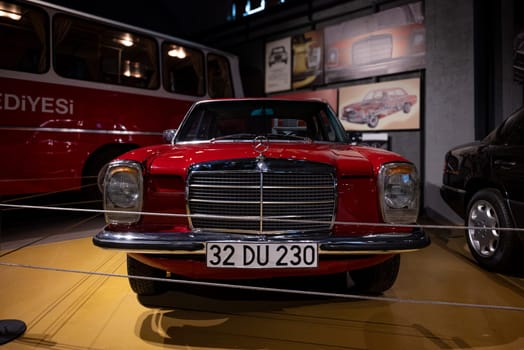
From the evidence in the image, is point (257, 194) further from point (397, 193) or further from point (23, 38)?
point (23, 38)

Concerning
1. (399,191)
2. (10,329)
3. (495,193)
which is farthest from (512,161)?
(10,329)

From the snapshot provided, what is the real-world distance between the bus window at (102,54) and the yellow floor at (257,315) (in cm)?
285

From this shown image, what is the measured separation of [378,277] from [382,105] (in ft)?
15.8

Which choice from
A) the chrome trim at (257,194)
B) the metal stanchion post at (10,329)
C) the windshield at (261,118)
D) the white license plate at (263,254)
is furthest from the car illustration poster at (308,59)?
the metal stanchion post at (10,329)

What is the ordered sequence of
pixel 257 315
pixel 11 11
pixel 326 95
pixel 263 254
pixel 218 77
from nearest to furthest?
pixel 263 254 < pixel 257 315 < pixel 11 11 < pixel 218 77 < pixel 326 95

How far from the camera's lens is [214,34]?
33.3 ft

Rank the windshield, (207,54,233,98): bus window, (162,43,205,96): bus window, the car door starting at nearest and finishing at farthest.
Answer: the car door → the windshield → (162,43,205,96): bus window → (207,54,233,98): bus window

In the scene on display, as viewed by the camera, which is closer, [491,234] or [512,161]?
[512,161]

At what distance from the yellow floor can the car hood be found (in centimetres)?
72

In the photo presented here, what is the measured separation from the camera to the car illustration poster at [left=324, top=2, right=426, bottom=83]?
20.4 feet

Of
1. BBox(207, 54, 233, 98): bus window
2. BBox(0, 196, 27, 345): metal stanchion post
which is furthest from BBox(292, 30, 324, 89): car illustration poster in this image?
BBox(0, 196, 27, 345): metal stanchion post

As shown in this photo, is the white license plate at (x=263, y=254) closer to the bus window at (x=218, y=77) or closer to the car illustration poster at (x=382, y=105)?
the bus window at (x=218, y=77)

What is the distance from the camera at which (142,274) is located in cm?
238

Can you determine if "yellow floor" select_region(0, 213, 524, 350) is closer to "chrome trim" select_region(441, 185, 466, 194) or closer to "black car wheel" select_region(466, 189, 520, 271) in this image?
"black car wheel" select_region(466, 189, 520, 271)
